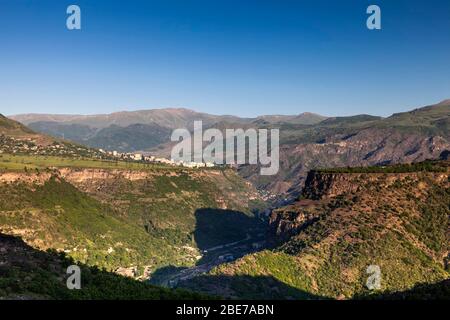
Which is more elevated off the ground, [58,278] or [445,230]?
[58,278]

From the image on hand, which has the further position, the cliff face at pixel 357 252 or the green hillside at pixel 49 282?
the cliff face at pixel 357 252

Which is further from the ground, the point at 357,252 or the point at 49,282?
the point at 49,282

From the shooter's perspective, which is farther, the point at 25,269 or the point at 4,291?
the point at 25,269

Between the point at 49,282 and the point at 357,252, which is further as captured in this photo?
the point at 357,252

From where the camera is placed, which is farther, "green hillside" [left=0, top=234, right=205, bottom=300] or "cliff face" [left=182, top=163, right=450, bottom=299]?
"cliff face" [left=182, top=163, right=450, bottom=299]

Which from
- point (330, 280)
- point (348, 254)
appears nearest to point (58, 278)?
point (330, 280)

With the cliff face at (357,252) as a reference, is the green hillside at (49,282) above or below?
above
